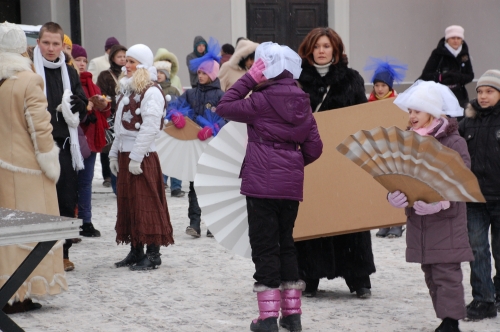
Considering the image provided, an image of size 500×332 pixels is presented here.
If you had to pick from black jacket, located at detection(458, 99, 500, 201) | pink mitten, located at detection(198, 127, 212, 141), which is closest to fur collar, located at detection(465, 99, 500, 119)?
black jacket, located at detection(458, 99, 500, 201)

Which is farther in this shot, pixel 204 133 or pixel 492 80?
pixel 204 133

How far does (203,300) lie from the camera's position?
604 centimetres

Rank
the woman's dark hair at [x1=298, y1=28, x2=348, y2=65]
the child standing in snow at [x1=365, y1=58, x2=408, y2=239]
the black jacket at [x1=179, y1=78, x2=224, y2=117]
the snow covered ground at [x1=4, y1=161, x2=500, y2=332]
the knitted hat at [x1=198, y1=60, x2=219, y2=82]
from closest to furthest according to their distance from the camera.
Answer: the snow covered ground at [x1=4, y1=161, x2=500, y2=332]
the woman's dark hair at [x1=298, y1=28, x2=348, y2=65]
the child standing in snow at [x1=365, y1=58, x2=408, y2=239]
the knitted hat at [x1=198, y1=60, x2=219, y2=82]
the black jacket at [x1=179, y1=78, x2=224, y2=117]

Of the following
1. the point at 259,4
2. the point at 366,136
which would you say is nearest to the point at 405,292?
the point at 366,136

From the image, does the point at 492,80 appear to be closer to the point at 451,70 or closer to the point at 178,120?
the point at 178,120

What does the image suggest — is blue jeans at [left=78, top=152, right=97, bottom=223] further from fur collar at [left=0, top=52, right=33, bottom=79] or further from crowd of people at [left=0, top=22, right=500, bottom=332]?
fur collar at [left=0, top=52, right=33, bottom=79]

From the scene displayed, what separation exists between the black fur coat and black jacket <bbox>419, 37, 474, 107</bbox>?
5208 mm

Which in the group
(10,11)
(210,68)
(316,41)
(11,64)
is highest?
(10,11)

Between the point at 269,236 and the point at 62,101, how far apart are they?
2.46 metres

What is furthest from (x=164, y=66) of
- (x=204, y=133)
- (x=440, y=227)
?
(x=440, y=227)

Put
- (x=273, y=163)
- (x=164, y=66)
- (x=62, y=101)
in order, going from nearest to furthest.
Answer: (x=273, y=163) < (x=62, y=101) < (x=164, y=66)

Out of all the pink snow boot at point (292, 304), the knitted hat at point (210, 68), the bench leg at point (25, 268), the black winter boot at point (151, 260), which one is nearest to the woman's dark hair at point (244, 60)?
the knitted hat at point (210, 68)

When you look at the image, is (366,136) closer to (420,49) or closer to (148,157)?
(148,157)

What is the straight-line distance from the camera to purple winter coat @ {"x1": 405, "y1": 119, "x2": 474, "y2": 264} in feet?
16.1
